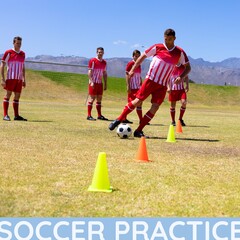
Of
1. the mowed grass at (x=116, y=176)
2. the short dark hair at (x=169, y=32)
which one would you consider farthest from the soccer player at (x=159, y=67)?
the mowed grass at (x=116, y=176)

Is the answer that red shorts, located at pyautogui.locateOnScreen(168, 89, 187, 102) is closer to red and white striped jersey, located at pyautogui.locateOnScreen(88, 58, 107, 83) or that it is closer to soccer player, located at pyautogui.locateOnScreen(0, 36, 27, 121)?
red and white striped jersey, located at pyautogui.locateOnScreen(88, 58, 107, 83)

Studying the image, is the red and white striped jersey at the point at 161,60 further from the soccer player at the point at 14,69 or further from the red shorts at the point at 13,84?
the red shorts at the point at 13,84

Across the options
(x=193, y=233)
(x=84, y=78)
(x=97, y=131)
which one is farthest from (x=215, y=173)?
(x=84, y=78)

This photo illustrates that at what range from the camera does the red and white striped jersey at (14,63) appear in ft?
44.8

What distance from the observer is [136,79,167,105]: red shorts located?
9.93 meters

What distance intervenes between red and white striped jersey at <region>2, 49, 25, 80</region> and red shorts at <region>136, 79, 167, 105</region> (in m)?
5.16

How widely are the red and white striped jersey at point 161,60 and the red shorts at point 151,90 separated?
0.10m

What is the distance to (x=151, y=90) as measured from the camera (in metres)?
9.98

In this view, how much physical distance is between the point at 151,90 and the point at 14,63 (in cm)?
Result: 542

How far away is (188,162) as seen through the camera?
22.9 feet

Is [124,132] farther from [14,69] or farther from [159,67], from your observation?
[14,69]

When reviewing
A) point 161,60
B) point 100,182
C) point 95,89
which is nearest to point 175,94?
point 95,89

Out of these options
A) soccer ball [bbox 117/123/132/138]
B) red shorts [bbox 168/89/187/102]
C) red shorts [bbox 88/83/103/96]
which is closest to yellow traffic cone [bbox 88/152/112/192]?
soccer ball [bbox 117/123/132/138]

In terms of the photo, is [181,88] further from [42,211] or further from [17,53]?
[42,211]
